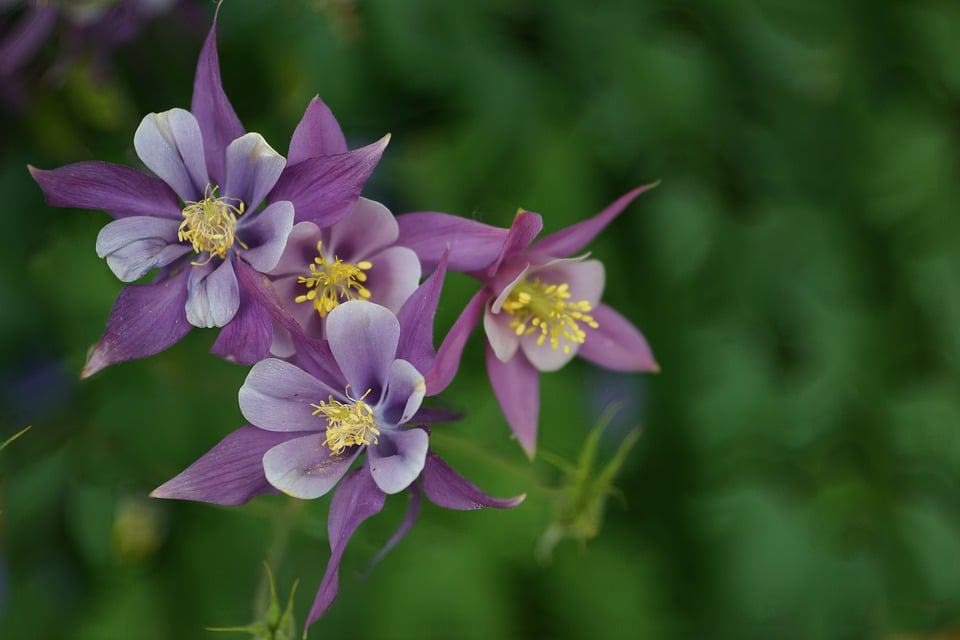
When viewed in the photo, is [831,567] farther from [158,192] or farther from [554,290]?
[158,192]

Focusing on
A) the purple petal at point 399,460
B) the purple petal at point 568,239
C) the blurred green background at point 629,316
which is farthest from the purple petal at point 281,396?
the blurred green background at point 629,316

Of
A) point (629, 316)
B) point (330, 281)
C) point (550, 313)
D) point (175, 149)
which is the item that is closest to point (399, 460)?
point (330, 281)

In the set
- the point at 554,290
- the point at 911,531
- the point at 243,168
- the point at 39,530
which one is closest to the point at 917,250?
the point at 911,531

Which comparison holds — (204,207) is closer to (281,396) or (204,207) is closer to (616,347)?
(281,396)

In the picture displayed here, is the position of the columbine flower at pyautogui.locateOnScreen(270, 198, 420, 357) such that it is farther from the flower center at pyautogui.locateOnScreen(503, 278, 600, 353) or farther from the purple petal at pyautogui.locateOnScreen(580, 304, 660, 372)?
the purple petal at pyautogui.locateOnScreen(580, 304, 660, 372)

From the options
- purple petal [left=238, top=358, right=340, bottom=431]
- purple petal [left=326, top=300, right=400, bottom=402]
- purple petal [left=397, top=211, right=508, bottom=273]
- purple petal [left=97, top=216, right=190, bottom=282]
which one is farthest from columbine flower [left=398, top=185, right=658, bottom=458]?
purple petal [left=97, top=216, right=190, bottom=282]

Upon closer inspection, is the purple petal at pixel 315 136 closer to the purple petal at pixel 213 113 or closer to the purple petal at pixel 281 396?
the purple petal at pixel 213 113
